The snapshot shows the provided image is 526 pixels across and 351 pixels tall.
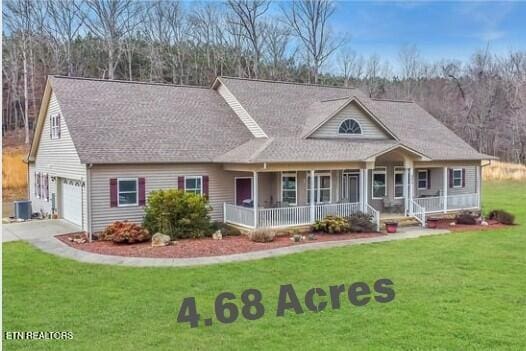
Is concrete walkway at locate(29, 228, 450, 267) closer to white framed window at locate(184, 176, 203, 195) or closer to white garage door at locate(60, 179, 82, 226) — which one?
white garage door at locate(60, 179, 82, 226)

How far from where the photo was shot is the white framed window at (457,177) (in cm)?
2573

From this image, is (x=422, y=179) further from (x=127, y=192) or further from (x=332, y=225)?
(x=127, y=192)

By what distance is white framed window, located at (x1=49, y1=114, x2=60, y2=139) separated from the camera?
20062mm

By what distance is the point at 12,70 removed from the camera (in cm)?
4653

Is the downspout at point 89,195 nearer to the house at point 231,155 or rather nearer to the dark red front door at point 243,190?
the house at point 231,155

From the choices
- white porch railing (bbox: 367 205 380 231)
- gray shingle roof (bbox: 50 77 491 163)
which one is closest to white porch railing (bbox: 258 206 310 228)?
gray shingle roof (bbox: 50 77 491 163)

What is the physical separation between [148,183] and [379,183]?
36.8ft

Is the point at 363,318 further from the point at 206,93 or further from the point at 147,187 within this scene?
the point at 206,93

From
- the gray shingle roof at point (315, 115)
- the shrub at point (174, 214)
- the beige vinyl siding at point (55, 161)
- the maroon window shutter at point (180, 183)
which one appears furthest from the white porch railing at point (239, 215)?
the beige vinyl siding at point (55, 161)

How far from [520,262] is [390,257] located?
140 inches

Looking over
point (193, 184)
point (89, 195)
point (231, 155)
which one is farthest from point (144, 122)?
point (89, 195)

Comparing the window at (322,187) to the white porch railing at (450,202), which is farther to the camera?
the white porch railing at (450,202)

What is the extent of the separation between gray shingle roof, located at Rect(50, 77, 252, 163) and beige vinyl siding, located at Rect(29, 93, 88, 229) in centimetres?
73

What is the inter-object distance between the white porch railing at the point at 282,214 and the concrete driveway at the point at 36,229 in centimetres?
604
